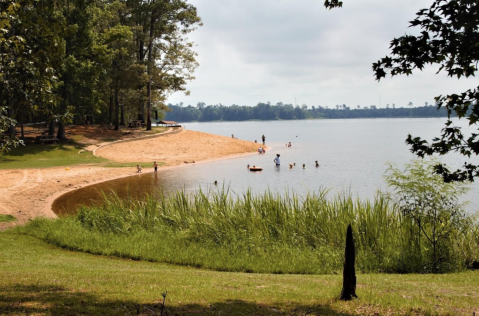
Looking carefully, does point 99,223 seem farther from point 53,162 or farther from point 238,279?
point 53,162

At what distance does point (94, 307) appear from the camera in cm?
755

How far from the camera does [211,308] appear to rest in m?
7.93

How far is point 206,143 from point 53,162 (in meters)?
26.2

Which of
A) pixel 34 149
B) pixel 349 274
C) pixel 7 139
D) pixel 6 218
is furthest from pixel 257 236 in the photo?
pixel 34 149

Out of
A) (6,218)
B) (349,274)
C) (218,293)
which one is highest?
(349,274)

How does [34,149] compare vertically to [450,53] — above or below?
below

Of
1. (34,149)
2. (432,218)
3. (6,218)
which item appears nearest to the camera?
(432,218)

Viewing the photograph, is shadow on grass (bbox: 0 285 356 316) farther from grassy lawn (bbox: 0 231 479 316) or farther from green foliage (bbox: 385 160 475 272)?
green foliage (bbox: 385 160 475 272)

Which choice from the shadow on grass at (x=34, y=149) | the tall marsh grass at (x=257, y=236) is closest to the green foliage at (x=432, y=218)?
the tall marsh grass at (x=257, y=236)

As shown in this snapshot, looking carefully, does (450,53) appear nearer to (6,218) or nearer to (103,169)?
(6,218)

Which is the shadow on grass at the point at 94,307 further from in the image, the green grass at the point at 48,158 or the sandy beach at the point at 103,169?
the green grass at the point at 48,158

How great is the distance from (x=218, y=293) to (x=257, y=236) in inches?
291

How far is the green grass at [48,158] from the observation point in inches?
1585

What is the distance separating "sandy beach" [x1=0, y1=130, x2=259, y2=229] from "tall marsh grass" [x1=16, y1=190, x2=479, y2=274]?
18.2 ft
